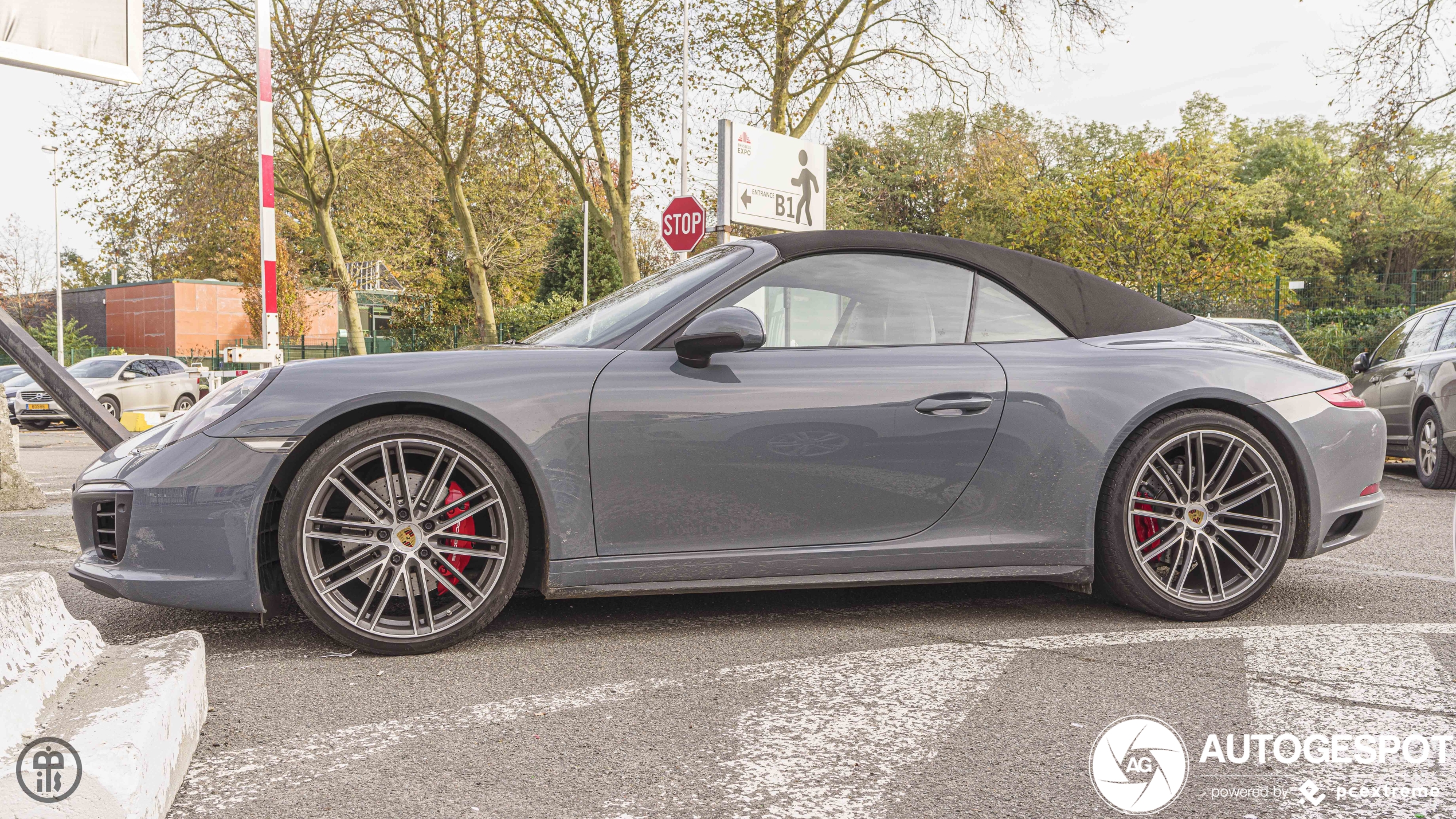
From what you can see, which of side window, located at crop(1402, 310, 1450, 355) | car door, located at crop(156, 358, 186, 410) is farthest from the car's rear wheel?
car door, located at crop(156, 358, 186, 410)

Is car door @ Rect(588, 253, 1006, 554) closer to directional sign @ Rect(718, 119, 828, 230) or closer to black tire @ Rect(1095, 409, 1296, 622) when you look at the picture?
black tire @ Rect(1095, 409, 1296, 622)

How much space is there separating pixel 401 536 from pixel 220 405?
2.34 feet

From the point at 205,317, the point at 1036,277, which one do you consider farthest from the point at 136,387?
the point at 205,317

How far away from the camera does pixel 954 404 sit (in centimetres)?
347

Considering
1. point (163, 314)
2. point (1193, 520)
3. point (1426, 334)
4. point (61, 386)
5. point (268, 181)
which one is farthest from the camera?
point (163, 314)

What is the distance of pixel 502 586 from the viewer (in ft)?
10.6

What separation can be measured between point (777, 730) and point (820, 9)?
19323mm

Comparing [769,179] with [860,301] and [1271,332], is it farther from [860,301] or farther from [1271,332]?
[860,301]

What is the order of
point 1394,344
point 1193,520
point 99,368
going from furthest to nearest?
point 99,368
point 1394,344
point 1193,520

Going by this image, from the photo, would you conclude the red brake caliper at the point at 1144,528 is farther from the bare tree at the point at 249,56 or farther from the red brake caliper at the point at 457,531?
the bare tree at the point at 249,56

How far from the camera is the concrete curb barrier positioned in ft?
5.84

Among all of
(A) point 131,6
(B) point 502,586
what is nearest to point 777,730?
(B) point 502,586

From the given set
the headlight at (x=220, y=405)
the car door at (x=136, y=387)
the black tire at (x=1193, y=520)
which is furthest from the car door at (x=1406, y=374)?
the car door at (x=136, y=387)

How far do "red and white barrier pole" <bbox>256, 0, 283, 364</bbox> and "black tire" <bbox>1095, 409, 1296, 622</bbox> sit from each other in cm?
903
